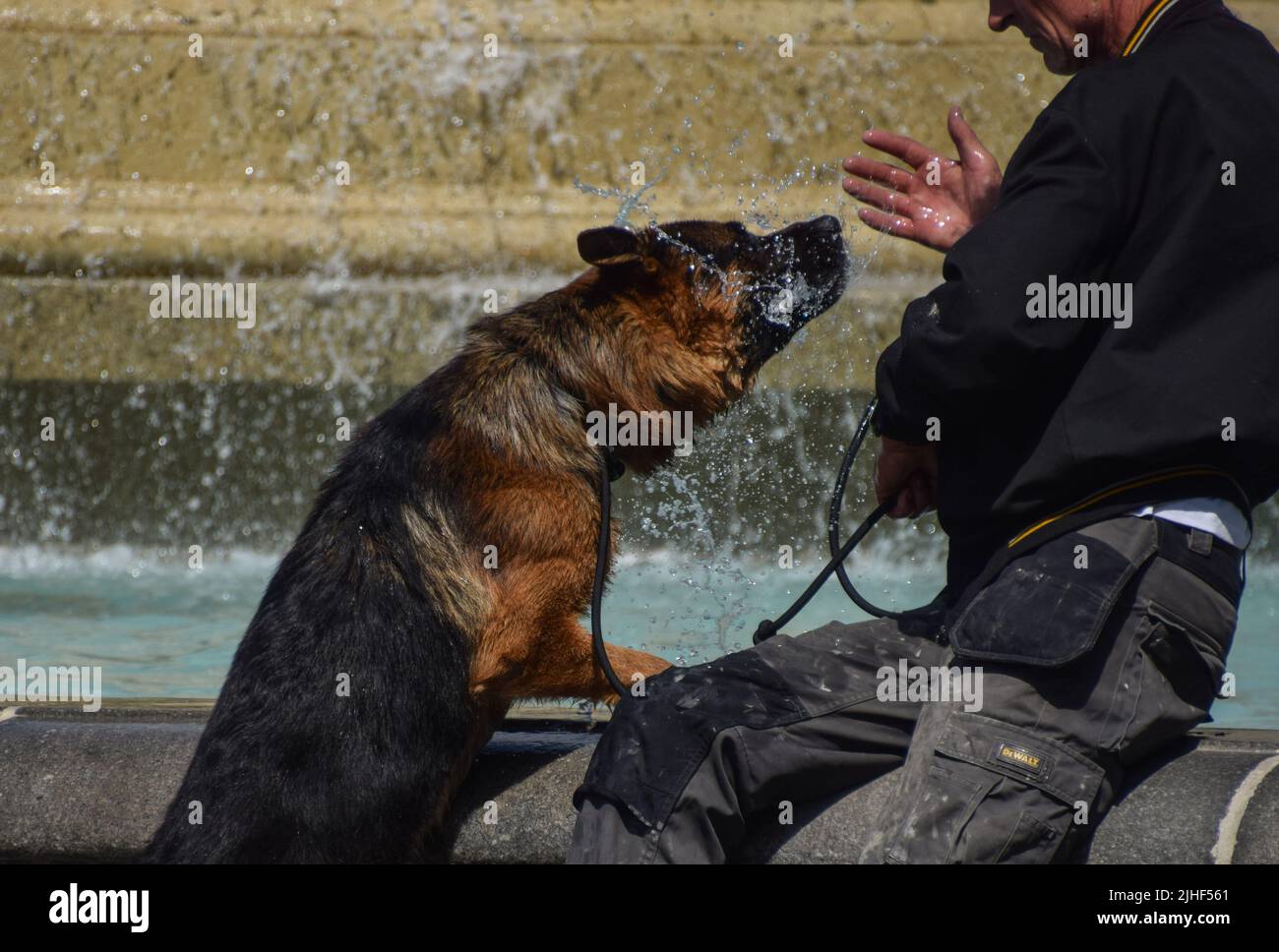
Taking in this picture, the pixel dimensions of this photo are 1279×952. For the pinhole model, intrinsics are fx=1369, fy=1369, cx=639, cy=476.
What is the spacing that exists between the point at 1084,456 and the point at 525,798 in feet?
4.72

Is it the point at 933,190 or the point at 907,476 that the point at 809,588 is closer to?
the point at 907,476

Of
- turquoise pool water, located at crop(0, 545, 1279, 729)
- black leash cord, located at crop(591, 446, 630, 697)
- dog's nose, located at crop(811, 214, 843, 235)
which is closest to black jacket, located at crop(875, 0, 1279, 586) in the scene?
black leash cord, located at crop(591, 446, 630, 697)

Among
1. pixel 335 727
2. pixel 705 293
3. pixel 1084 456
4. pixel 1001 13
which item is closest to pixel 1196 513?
pixel 1084 456

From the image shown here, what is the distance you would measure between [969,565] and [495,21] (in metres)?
5.42

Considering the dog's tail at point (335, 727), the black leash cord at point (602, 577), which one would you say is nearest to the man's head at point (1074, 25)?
the black leash cord at point (602, 577)

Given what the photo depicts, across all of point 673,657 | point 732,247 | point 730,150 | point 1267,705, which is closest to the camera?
point 732,247

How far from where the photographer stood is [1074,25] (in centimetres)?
287

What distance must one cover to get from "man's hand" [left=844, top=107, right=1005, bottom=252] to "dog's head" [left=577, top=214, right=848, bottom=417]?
51 cm

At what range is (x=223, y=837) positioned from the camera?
2.78 meters

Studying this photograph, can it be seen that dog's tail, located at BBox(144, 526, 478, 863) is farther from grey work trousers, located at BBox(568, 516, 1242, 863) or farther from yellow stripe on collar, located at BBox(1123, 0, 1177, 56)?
yellow stripe on collar, located at BBox(1123, 0, 1177, 56)

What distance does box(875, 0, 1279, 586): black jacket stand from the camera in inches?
98.5
